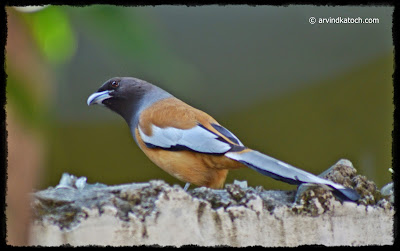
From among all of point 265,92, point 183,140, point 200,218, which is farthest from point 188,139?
point 265,92

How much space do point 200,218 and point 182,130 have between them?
29.7 inches

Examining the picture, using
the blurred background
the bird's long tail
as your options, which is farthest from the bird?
the blurred background

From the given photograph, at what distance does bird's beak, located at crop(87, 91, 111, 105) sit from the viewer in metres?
3.76

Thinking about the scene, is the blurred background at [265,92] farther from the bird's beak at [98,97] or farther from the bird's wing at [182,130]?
the bird's wing at [182,130]

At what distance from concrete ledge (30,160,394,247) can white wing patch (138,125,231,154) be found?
1.11ft

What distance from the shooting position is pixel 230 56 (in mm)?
3967

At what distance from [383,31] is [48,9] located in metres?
2.70

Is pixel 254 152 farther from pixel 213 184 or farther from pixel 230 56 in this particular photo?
pixel 230 56

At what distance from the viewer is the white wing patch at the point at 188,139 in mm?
3342

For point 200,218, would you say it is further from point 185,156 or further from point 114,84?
point 114,84

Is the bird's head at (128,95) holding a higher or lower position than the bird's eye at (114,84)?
lower

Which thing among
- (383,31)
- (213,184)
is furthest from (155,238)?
(383,31)

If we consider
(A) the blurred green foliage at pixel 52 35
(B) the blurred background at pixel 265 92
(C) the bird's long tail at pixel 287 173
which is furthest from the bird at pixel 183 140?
(A) the blurred green foliage at pixel 52 35

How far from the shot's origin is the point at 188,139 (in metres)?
3.45
